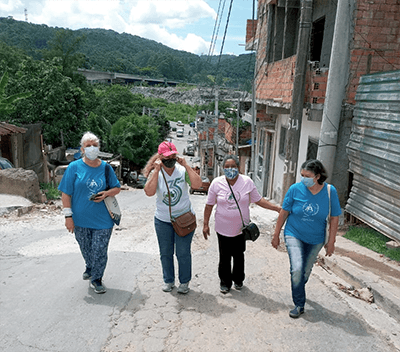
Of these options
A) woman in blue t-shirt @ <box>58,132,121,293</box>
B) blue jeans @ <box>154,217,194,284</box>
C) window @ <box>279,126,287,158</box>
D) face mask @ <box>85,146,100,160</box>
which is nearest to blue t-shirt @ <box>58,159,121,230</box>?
woman in blue t-shirt @ <box>58,132,121,293</box>

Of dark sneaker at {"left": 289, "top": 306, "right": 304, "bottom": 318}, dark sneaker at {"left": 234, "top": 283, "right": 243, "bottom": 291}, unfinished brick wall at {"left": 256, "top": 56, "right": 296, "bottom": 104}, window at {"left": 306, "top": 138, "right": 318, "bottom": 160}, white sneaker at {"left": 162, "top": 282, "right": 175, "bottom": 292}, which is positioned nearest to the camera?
dark sneaker at {"left": 289, "top": 306, "right": 304, "bottom": 318}

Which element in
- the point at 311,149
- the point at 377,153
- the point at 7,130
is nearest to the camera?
the point at 377,153

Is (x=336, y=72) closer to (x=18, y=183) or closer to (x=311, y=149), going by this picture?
(x=311, y=149)

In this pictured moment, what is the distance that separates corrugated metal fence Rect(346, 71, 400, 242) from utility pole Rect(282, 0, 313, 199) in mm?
942

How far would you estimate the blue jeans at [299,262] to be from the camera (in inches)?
136

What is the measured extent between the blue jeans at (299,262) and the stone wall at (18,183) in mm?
7778

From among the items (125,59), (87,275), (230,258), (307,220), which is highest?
(125,59)

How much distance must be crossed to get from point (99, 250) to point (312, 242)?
2.21m

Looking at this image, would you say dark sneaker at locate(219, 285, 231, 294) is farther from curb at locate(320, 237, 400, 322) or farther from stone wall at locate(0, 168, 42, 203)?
stone wall at locate(0, 168, 42, 203)

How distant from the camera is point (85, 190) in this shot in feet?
12.2

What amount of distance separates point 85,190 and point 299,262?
227 cm

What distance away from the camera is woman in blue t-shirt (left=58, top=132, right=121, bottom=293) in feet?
12.1

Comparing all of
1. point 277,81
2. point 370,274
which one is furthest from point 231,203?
point 277,81

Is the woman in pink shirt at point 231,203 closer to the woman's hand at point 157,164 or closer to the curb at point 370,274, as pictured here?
the woman's hand at point 157,164
